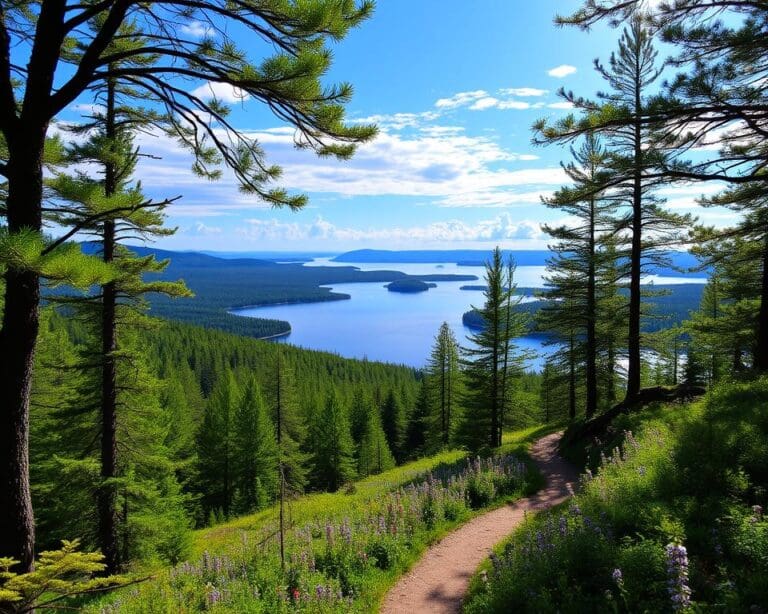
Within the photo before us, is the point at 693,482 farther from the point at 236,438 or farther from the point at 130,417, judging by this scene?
the point at 236,438

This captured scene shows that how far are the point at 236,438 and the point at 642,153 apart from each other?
28634mm

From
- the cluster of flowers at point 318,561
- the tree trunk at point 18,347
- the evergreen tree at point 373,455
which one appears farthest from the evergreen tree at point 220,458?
the tree trunk at point 18,347

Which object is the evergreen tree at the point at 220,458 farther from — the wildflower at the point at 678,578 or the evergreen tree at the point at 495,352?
the wildflower at the point at 678,578

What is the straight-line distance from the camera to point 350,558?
288 inches

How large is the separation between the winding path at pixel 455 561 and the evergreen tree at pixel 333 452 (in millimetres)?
24938

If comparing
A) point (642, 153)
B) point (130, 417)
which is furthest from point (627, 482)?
point (130, 417)

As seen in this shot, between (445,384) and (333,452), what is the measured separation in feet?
34.0

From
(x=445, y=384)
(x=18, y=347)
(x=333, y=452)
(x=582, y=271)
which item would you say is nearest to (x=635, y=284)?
(x=582, y=271)

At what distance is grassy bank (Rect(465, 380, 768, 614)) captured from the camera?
156 inches

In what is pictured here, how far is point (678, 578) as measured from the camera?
11.8ft

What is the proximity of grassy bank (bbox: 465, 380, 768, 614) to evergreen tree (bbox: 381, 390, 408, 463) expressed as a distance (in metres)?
42.3

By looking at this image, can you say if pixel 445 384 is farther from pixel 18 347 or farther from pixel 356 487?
pixel 18 347

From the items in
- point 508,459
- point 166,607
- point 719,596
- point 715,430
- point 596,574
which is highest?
point 715,430

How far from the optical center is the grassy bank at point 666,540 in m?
3.96
